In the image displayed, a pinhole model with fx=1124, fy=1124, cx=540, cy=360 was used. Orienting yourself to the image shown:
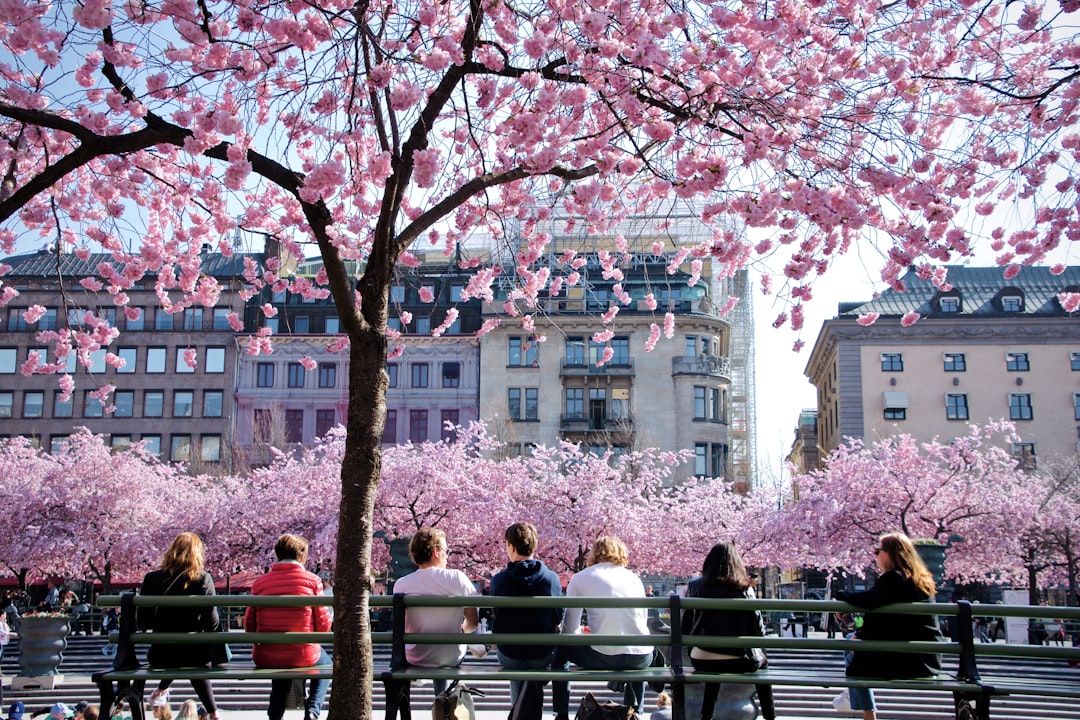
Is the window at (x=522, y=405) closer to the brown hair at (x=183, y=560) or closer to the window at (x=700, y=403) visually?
the window at (x=700, y=403)

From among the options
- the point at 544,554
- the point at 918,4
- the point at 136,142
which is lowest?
the point at 544,554

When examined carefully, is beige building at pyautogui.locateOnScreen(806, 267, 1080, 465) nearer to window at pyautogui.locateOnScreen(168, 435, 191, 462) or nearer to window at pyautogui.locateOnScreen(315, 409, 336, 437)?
window at pyautogui.locateOnScreen(315, 409, 336, 437)

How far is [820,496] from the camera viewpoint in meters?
38.2

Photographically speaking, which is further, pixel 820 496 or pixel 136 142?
pixel 820 496

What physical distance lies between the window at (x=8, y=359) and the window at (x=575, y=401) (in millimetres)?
30819

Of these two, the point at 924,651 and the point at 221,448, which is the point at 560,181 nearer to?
the point at 924,651

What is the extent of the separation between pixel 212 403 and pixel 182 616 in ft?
182

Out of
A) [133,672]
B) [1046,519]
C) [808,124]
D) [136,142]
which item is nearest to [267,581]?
[133,672]

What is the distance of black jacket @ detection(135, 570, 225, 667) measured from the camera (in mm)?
7621

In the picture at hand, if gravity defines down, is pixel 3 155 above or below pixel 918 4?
below

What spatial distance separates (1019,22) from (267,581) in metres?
7.93

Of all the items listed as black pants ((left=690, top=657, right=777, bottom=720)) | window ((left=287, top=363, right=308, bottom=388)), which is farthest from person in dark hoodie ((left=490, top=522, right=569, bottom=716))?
window ((left=287, top=363, right=308, bottom=388))

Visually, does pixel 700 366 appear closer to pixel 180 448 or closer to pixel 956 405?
pixel 956 405

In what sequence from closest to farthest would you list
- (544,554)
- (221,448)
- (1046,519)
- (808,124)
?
(808,124) → (544,554) → (1046,519) → (221,448)
